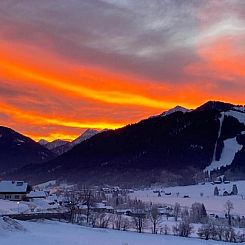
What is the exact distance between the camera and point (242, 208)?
178000 millimetres

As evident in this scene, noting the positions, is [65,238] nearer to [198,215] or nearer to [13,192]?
[13,192]

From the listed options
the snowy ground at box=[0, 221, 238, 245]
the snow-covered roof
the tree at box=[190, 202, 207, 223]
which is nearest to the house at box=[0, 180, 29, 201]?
the snow-covered roof

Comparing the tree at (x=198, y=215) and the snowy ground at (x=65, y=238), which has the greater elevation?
the tree at (x=198, y=215)

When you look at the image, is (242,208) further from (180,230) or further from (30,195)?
(180,230)

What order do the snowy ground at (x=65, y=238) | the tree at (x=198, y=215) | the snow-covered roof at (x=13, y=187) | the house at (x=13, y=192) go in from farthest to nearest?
the tree at (x=198, y=215)
the snow-covered roof at (x=13, y=187)
the house at (x=13, y=192)
the snowy ground at (x=65, y=238)

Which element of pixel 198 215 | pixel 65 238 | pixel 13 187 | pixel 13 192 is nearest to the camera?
pixel 65 238

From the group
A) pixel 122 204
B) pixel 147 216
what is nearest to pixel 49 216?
pixel 147 216

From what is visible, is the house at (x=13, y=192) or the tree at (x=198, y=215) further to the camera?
the tree at (x=198, y=215)

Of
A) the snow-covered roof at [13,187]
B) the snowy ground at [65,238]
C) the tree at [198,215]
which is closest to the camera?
the snowy ground at [65,238]

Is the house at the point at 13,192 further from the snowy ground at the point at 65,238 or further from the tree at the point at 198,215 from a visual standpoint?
the snowy ground at the point at 65,238

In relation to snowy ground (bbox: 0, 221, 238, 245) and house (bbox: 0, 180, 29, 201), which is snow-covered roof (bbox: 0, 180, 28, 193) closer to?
house (bbox: 0, 180, 29, 201)

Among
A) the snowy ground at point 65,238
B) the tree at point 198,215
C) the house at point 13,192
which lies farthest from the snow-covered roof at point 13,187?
the snowy ground at point 65,238

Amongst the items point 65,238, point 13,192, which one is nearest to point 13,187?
point 13,192

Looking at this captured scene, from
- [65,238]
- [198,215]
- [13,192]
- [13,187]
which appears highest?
[13,187]
